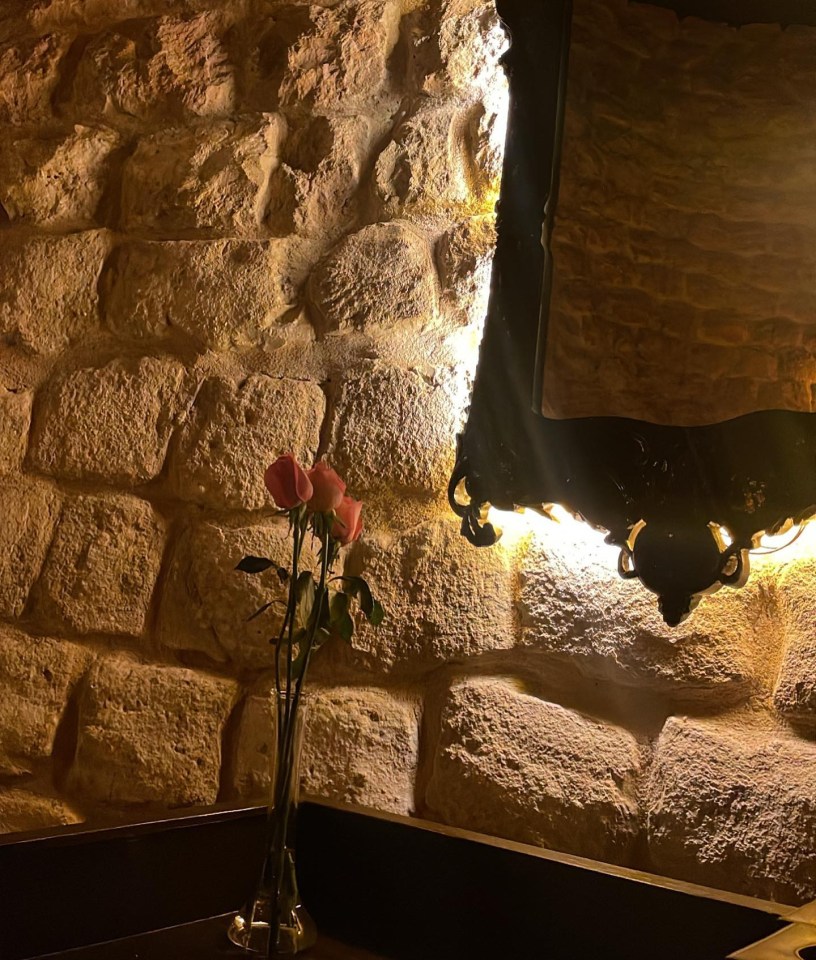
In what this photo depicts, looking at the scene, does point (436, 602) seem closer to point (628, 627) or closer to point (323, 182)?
point (628, 627)

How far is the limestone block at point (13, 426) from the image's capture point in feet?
4.46

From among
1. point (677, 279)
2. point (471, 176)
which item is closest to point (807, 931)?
point (677, 279)

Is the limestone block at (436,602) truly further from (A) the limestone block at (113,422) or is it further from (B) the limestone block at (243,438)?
(A) the limestone block at (113,422)

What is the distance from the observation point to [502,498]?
1124 mm

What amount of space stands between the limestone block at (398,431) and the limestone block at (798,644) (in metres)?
0.41

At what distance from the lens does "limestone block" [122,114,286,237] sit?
1.39 meters

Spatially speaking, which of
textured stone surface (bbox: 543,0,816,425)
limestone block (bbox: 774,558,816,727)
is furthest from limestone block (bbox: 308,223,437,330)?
limestone block (bbox: 774,558,816,727)

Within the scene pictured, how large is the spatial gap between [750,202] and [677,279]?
0.34ft

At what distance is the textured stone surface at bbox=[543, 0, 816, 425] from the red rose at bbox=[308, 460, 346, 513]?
0.88 feet

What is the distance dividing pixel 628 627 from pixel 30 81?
1.19m

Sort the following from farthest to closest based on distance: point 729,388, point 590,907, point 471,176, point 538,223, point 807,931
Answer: point 471,176, point 538,223, point 729,388, point 590,907, point 807,931

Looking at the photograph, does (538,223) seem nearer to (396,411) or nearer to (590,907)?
(396,411)

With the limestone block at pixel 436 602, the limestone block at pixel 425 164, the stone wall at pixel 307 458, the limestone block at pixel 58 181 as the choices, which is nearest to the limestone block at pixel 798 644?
the stone wall at pixel 307 458

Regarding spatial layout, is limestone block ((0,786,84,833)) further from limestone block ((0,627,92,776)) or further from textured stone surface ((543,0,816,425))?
textured stone surface ((543,0,816,425))
